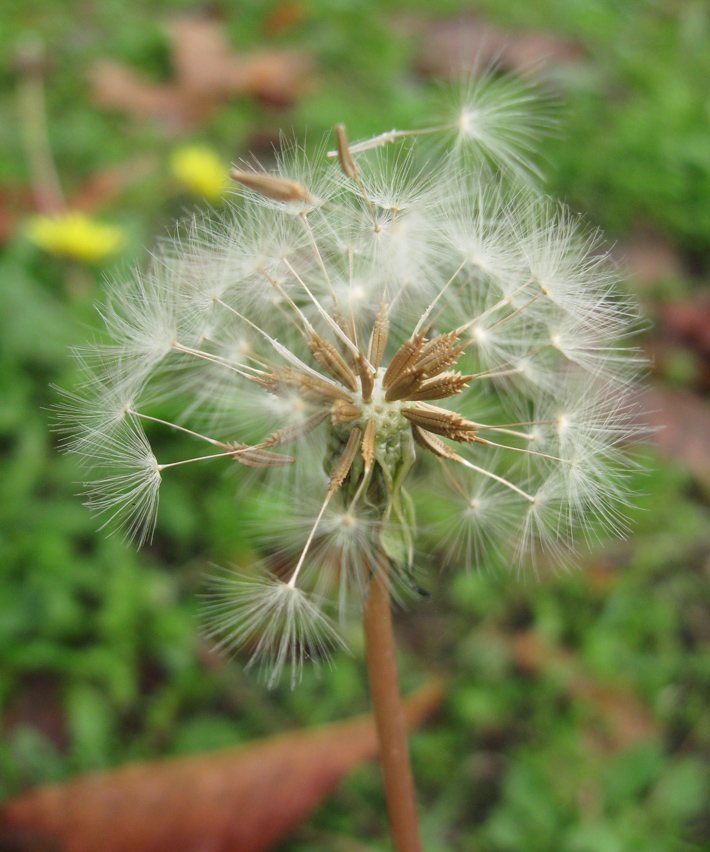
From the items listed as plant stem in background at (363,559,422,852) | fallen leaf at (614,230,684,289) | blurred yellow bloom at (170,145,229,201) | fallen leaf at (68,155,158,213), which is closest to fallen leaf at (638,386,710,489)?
fallen leaf at (614,230,684,289)

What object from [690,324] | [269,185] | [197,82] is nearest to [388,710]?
[269,185]

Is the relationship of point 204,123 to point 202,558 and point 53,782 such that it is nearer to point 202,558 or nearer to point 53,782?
point 202,558

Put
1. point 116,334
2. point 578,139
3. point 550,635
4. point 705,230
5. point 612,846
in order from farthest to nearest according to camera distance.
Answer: point 578,139, point 705,230, point 550,635, point 612,846, point 116,334

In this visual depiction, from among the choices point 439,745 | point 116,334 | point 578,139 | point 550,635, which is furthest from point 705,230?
point 116,334

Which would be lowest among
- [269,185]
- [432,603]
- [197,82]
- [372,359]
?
[432,603]

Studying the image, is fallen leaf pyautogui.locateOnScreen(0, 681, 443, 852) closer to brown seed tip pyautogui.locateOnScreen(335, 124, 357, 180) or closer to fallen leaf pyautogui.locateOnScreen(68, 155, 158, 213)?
brown seed tip pyautogui.locateOnScreen(335, 124, 357, 180)

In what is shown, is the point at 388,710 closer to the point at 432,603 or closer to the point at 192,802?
the point at 192,802
